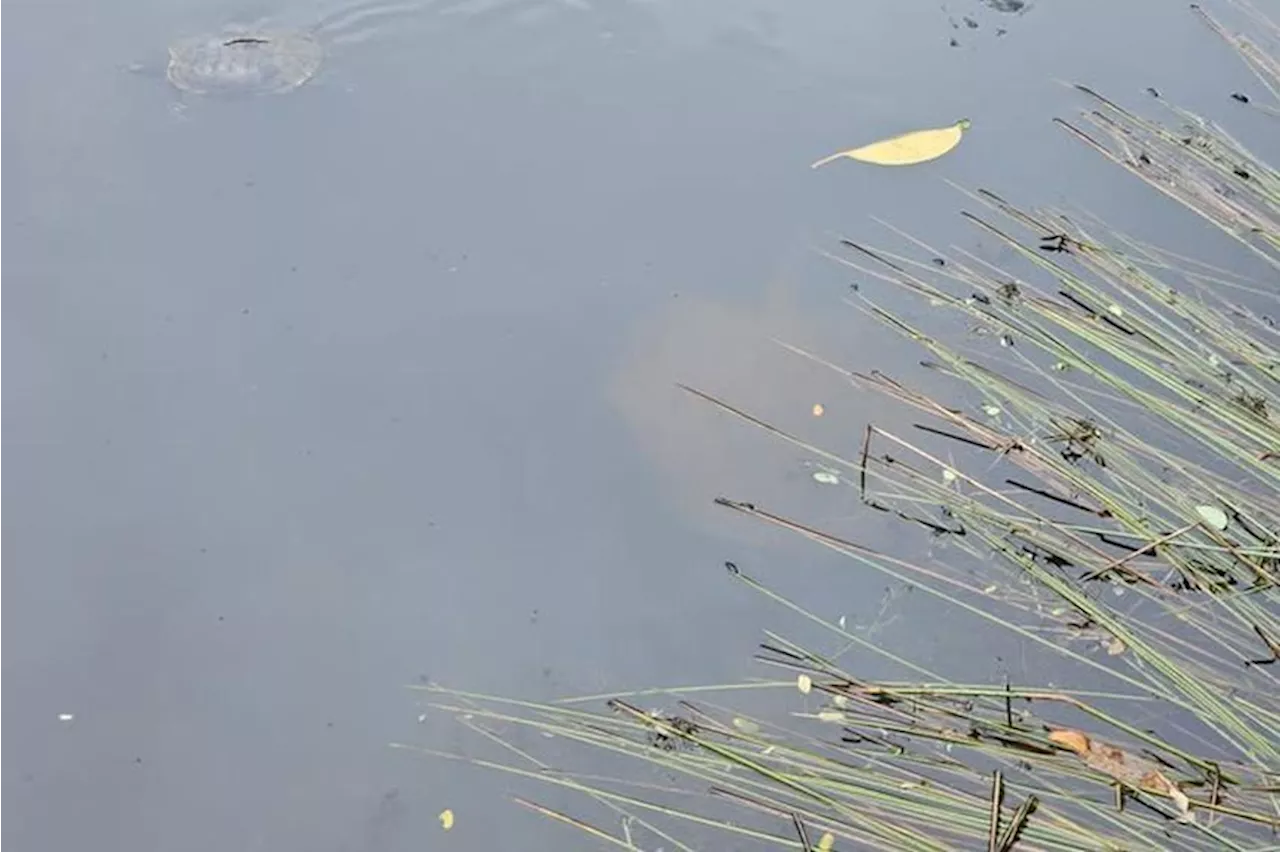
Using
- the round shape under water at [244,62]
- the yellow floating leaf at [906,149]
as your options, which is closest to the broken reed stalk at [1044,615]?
the yellow floating leaf at [906,149]

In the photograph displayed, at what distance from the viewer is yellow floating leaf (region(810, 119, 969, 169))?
9.08 ft

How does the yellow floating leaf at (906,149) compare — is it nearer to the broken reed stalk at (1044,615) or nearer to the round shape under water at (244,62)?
the broken reed stalk at (1044,615)

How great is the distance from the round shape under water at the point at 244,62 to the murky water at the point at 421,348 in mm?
45

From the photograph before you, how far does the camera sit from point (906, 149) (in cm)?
278

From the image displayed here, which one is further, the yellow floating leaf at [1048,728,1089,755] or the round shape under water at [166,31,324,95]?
the round shape under water at [166,31,324,95]

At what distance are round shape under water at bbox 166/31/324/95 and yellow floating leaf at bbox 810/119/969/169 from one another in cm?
137

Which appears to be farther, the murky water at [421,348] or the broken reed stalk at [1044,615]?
the murky water at [421,348]

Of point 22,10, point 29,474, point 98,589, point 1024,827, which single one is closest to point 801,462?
point 1024,827

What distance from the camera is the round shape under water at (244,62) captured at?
9.55ft

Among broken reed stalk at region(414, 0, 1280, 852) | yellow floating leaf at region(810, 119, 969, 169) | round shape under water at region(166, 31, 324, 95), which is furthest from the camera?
round shape under water at region(166, 31, 324, 95)

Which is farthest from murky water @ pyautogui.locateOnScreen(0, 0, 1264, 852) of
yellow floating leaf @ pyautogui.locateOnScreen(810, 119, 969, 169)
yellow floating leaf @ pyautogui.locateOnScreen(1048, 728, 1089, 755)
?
yellow floating leaf @ pyautogui.locateOnScreen(1048, 728, 1089, 755)

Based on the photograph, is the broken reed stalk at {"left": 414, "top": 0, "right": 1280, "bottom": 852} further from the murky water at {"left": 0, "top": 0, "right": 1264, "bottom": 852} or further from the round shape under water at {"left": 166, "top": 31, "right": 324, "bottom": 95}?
the round shape under water at {"left": 166, "top": 31, "right": 324, "bottom": 95}

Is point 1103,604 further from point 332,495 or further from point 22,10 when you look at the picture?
point 22,10

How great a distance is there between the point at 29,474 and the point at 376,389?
0.68 metres
